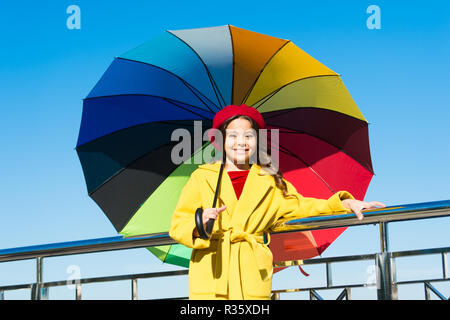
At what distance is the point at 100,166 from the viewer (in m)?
5.01

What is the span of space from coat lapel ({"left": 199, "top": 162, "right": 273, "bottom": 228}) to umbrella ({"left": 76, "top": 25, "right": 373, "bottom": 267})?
1.60 meters

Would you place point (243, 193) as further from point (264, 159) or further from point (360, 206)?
point (360, 206)

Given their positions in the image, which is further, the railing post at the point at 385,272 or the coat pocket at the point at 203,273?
the railing post at the point at 385,272

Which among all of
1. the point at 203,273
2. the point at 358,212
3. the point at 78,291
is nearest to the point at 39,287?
the point at 78,291

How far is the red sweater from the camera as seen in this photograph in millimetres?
3361

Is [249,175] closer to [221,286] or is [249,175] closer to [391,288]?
[221,286]

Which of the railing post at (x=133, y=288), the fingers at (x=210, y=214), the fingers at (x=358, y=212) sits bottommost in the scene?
the railing post at (x=133, y=288)

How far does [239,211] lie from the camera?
3.16 meters

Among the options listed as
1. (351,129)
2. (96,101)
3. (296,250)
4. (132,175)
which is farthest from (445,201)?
(96,101)

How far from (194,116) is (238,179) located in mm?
1778

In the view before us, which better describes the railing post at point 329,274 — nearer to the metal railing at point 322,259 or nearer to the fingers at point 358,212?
the metal railing at point 322,259

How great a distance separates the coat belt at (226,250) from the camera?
3.03 meters

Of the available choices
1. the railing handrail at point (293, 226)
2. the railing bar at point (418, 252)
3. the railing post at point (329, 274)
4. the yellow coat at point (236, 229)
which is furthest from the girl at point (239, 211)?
the railing post at point (329, 274)

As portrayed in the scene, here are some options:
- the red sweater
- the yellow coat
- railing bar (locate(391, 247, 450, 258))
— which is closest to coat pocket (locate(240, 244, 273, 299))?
the yellow coat
